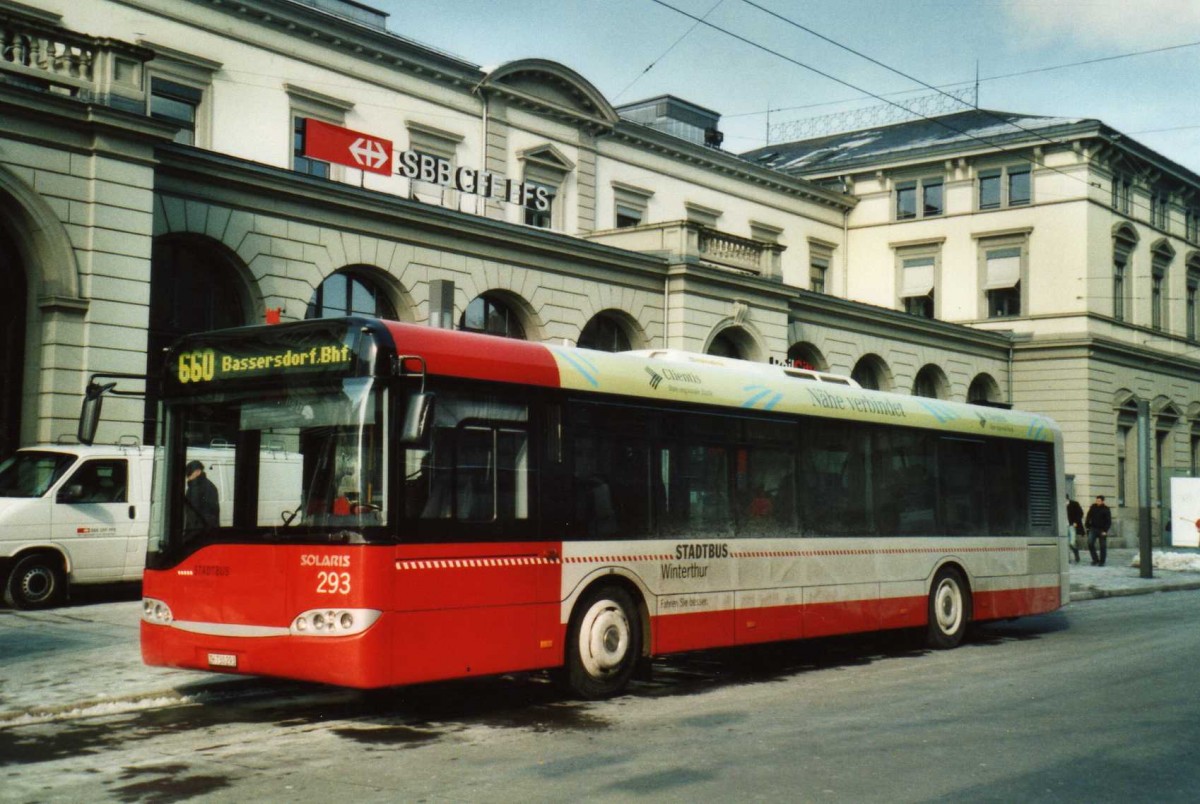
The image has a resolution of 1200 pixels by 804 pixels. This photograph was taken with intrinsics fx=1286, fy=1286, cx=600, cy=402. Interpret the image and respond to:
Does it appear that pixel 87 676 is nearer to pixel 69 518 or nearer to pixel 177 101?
pixel 69 518

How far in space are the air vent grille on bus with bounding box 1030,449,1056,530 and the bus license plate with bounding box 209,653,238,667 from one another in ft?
36.5

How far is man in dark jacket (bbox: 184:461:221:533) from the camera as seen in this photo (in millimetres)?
9570

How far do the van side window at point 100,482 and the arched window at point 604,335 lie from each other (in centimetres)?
1441

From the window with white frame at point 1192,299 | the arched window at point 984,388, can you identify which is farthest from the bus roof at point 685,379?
the window with white frame at point 1192,299

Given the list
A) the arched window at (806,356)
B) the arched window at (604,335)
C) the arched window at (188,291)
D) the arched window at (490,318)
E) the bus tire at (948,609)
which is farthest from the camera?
the arched window at (806,356)

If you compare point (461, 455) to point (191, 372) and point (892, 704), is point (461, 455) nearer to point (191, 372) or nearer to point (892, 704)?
point (191, 372)

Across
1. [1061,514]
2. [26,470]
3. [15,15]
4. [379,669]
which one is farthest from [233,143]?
[379,669]

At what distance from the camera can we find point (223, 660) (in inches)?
368

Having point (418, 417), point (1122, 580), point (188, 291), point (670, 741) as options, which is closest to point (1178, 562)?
point (1122, 580)

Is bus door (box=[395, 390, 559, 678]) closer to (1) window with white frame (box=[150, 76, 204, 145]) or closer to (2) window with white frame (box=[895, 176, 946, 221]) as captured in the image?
(1) window with white frame (box=[150, 76, 204, 145])

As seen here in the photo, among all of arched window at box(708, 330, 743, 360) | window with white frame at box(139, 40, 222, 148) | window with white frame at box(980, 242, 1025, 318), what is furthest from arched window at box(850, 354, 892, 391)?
window with white frame at box(139, 40, 222, 148)

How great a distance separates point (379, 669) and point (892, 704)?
13.9ft

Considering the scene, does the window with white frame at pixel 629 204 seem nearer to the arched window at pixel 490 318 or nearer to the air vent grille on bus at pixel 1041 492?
the arched window at pixel 490 318

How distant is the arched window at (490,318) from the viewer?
27547 millimetres
